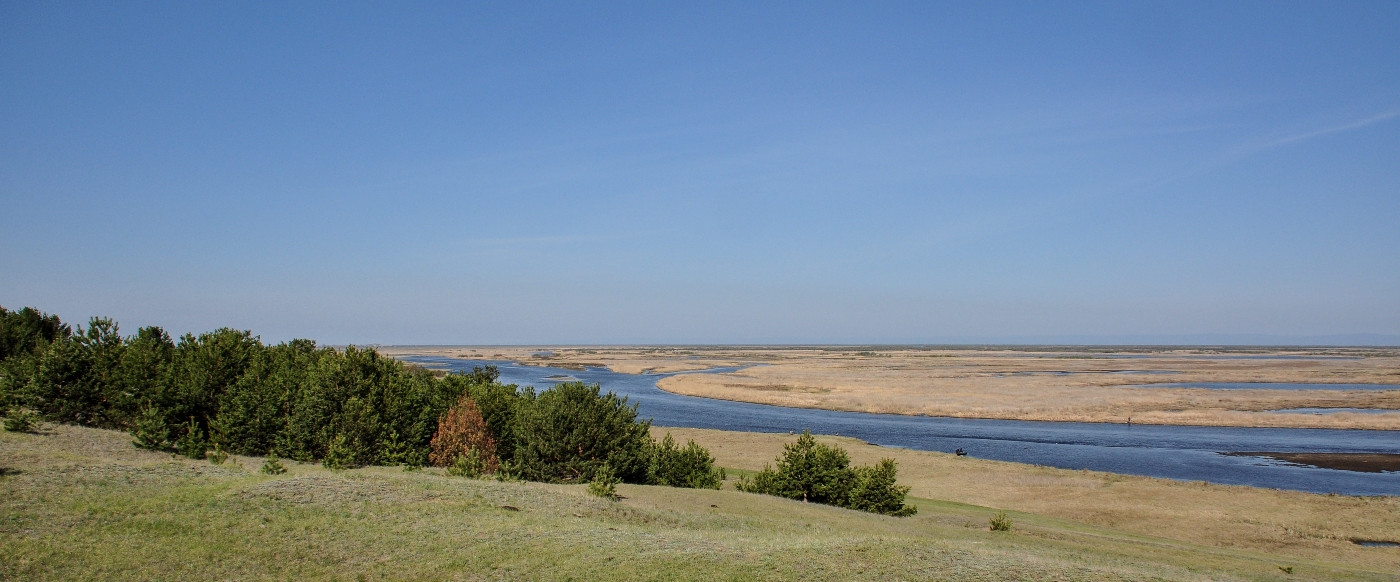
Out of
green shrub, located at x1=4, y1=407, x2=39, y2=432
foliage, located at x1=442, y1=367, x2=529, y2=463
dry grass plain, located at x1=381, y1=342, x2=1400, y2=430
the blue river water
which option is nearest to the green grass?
green shrub, located at x1=4, y1=407, x2=39, y2=432

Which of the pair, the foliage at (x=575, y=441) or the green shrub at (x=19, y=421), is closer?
the green shrub at (x=19, y=421)

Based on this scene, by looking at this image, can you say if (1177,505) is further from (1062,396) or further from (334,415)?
(1062,396)

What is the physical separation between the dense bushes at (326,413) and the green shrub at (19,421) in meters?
0.38

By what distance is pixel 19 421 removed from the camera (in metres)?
26.6

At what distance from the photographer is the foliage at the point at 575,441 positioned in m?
30.2

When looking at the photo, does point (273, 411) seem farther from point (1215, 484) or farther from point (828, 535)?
point (1215, 484)

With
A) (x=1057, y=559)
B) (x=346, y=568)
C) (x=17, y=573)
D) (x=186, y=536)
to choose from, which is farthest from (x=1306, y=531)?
(x=17, y=573)

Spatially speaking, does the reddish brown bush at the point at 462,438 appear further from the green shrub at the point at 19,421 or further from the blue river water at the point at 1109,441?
the blue river water at the point at 1109,441

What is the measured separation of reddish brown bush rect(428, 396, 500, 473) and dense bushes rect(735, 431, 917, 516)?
11.2 m

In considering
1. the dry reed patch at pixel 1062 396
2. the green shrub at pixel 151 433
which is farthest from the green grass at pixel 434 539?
the dry reed patch at pixel 1062 396

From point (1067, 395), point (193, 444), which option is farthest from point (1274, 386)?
point (193, 444)

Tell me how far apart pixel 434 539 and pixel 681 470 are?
696 inches

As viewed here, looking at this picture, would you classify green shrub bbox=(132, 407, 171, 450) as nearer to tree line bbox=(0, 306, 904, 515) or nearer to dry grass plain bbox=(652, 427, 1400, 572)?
tree line bbox=(0, 306, 904, 515)

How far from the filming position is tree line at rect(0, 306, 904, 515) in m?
30.3
